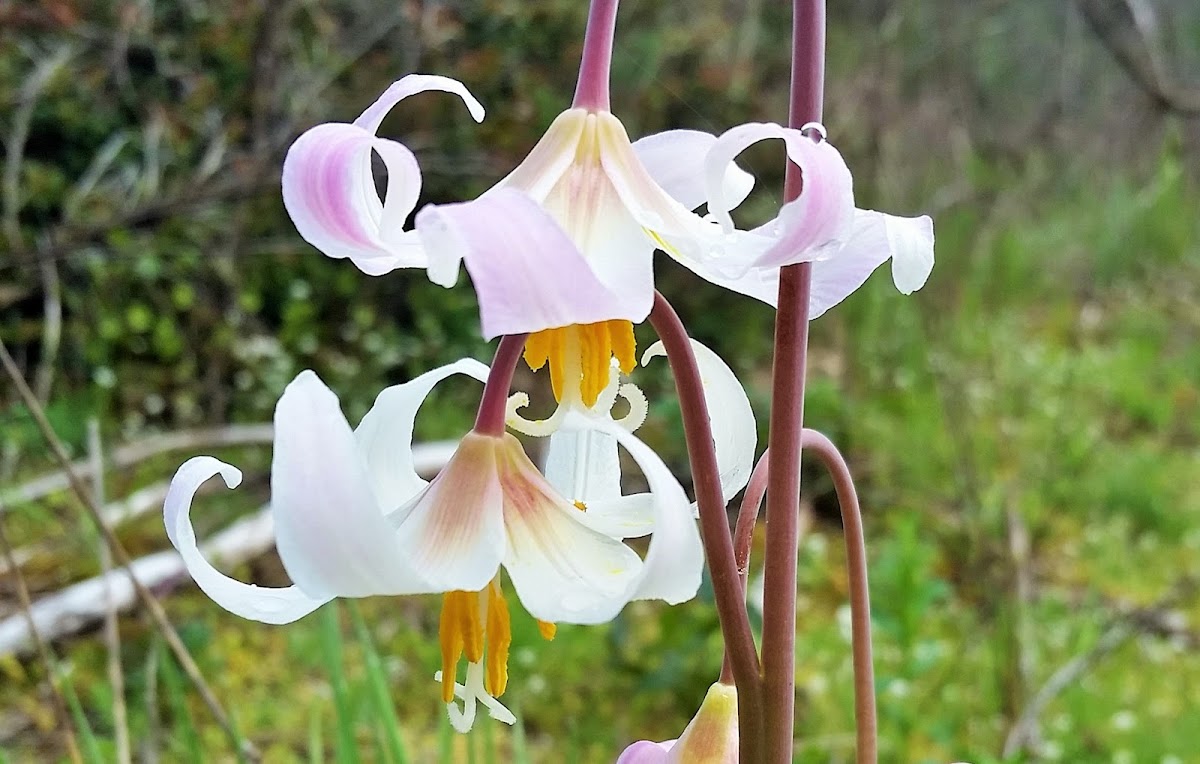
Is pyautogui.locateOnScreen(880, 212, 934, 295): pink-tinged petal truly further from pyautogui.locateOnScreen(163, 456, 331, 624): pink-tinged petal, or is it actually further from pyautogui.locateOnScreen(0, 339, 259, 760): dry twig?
pyautogui.locateOnScreen(0, 339, 259, 760): dry twig

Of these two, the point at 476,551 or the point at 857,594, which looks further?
the point at 857,594

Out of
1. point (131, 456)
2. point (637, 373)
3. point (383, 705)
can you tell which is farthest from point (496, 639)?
point (637, 373)

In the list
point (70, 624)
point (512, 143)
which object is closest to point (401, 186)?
point (70, 624)

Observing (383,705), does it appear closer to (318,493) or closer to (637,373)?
(318,493)

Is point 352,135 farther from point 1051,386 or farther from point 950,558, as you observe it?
point 1051,386

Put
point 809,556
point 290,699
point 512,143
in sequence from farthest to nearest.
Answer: point 512,143
point 809,556
point 290,699

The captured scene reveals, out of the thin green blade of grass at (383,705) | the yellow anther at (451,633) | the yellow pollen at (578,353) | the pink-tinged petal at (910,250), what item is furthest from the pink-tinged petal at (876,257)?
the thin green blade of grass at (383,705)
